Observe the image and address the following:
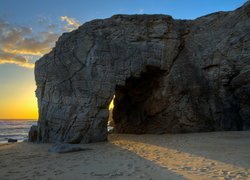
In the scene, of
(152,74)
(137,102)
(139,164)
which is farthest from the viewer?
(137,102)

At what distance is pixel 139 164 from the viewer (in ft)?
32.3

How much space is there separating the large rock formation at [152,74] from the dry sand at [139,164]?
14.6 feet

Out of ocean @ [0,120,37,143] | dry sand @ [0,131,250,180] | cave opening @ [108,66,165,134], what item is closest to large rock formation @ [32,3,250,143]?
cave opening @ [108,66,165,134]

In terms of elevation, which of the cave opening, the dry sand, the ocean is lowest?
the ocean

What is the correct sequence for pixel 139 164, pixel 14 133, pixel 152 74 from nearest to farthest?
1. pixel 139 164
2. pixel 152 74
3. pixel 14 133

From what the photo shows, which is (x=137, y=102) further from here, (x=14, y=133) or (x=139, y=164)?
(x=14, y=133)

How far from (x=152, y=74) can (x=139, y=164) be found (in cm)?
1256

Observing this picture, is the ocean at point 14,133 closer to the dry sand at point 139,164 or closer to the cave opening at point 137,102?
the cave opening at point 137,102

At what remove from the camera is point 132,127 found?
22859 millimetres

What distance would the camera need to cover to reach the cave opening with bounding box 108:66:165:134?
21.7m

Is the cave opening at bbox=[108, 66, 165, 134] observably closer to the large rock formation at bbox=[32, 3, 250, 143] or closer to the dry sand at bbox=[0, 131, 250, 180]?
the large rock formation at bbox=[32, 3, 250, 143]

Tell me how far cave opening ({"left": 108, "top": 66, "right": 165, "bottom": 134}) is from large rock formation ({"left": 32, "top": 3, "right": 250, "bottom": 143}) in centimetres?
8

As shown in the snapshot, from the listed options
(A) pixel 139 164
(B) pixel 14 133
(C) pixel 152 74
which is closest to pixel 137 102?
(C) pixel 152 74

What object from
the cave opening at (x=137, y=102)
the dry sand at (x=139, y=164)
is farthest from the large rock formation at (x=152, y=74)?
the dry sand at (x=139, y=164)
